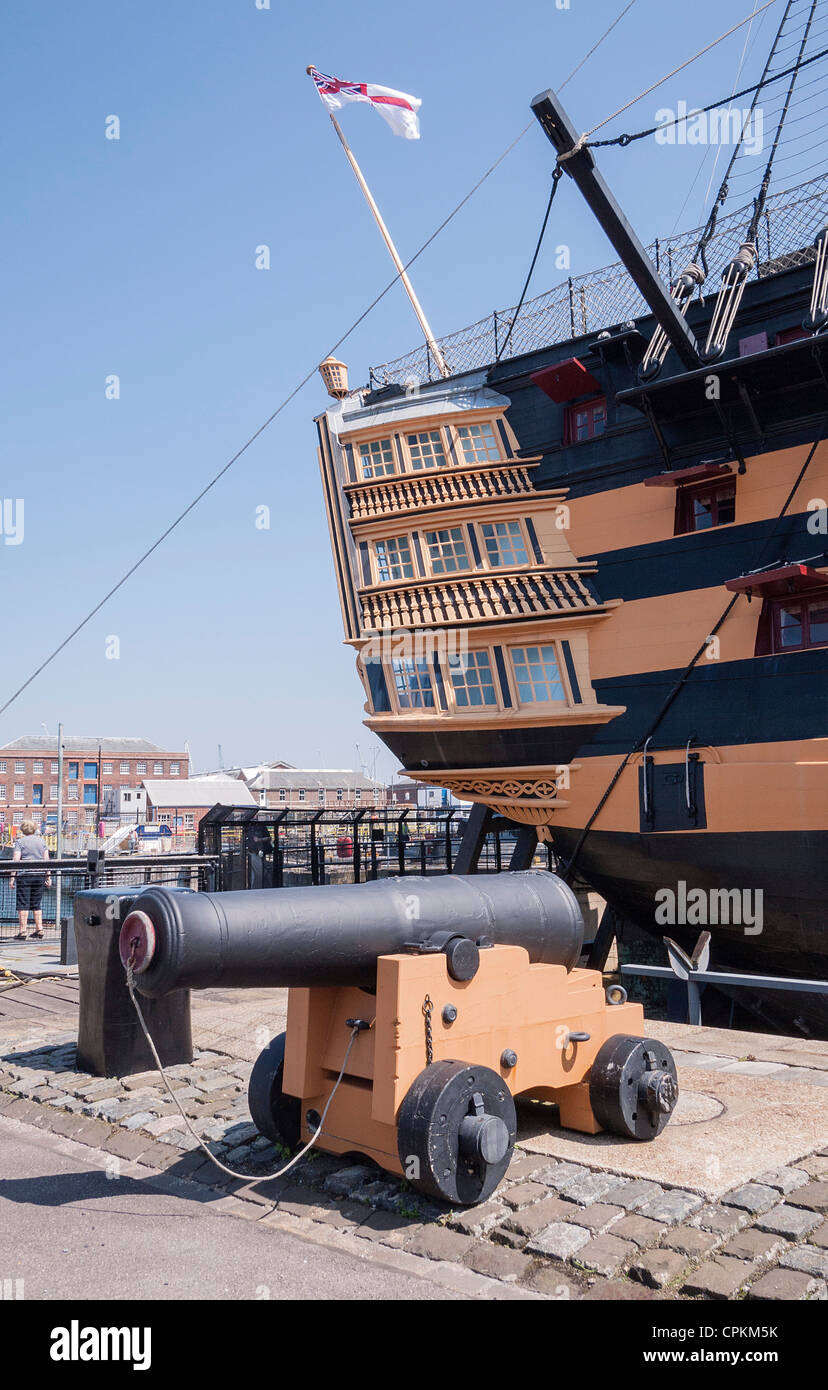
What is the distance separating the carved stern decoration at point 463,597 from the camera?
14.1 metres

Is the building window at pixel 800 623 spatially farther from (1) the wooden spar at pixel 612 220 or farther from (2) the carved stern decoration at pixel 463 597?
(1) the wooden spar at pixel 612 220

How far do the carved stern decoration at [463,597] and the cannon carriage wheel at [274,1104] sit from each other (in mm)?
9054

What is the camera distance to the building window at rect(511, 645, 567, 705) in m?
14.2

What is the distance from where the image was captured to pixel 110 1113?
20.6 ft

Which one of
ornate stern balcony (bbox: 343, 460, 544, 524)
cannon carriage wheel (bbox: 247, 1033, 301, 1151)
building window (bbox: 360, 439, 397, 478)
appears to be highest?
building window (bbox: 360, 439, 397, 478)

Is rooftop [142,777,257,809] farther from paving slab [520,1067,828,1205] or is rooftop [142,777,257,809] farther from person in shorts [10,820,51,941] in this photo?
paving slab [520,1067,828,1205]

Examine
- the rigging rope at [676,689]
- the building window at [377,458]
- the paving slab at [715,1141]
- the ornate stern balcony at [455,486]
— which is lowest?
the paving slab at [715,1141]

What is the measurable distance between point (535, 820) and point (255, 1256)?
437 inches

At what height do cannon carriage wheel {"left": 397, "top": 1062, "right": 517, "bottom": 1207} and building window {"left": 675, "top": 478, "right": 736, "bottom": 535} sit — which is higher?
building window {"left": 675, "top": 478, "right": 736, "bottom": 535}

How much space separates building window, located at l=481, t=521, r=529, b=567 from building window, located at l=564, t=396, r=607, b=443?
1550 mm

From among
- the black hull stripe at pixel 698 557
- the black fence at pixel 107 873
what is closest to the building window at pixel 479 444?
the black hull stripe at pixel 698 557

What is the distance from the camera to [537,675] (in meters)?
14.3

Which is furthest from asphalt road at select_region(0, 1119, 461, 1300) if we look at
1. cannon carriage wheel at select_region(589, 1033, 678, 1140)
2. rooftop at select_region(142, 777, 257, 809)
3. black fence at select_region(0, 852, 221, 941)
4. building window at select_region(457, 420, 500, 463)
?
rooftop at select_region(142, 777, 257, 809)

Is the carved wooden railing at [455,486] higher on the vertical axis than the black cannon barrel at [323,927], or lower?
higher
